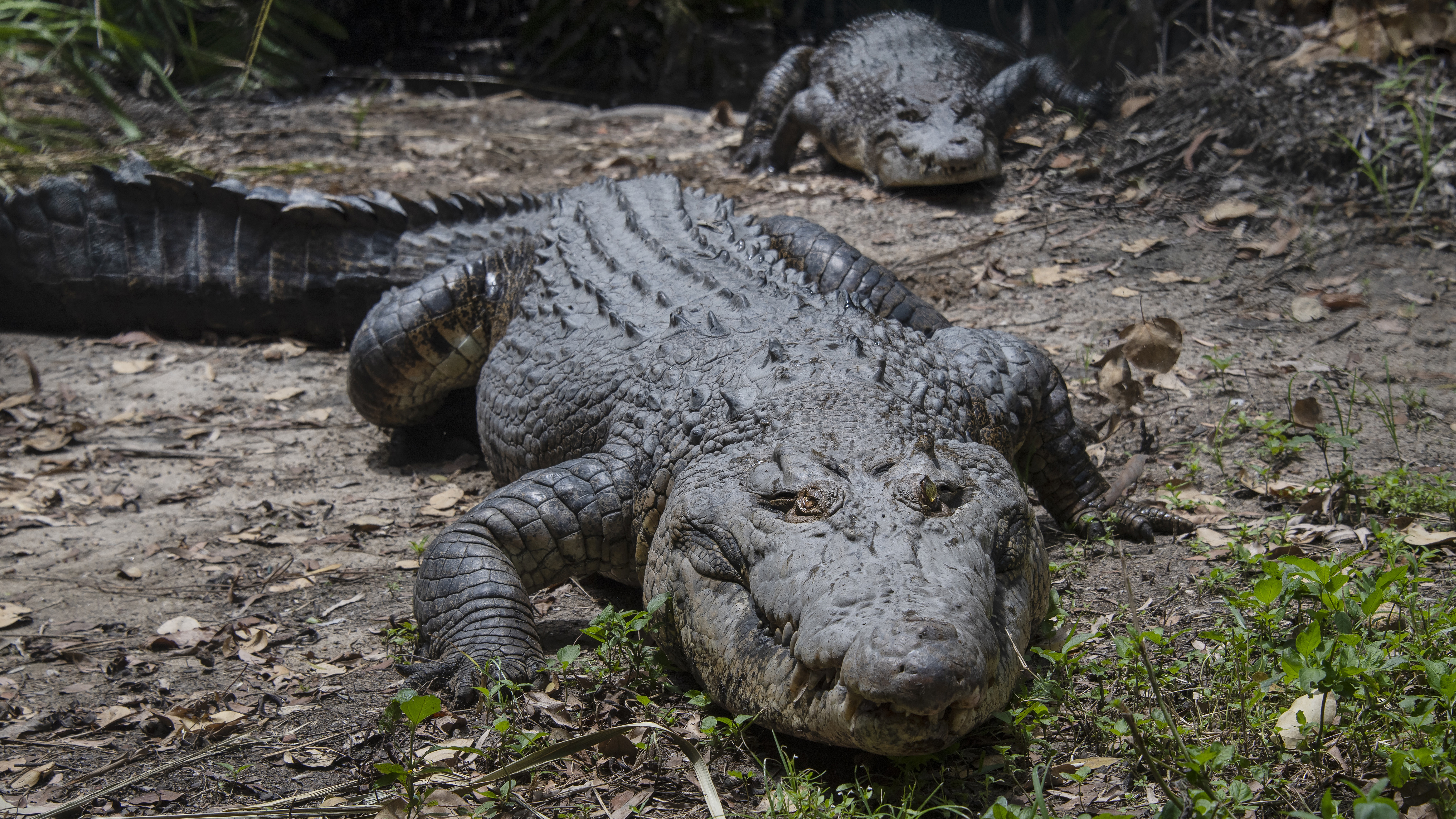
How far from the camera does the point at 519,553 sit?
112 inches

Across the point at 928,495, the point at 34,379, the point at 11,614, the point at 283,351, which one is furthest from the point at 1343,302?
the point at 34,379

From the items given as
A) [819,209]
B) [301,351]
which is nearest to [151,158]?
[301,351]

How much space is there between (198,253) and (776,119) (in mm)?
Answer: 4231

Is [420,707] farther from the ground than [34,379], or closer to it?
farther from the ground

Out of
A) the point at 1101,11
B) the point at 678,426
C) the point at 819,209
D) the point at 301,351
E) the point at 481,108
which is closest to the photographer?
the point at 678,426

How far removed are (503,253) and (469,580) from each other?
6.45 ft

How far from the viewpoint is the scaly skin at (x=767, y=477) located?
1.87 meters

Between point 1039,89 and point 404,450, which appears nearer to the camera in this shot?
point 404,450

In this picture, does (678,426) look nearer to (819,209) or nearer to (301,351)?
(301,351)

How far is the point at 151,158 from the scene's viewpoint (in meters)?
6.97

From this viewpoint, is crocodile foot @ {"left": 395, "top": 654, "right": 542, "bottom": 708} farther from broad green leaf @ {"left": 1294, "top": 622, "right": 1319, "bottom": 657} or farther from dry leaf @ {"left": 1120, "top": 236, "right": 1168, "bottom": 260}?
dry leaf @ {"left": 1120, "top": 236, "right": 1168, "bottom": 260}

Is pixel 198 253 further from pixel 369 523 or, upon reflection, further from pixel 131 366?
pixel 369 523

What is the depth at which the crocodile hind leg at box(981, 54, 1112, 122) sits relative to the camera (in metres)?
7.00

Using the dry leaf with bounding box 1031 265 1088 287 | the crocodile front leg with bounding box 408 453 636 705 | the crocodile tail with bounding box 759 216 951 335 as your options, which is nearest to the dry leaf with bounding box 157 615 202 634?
the crocodile front leg with bounding box 408 453 636 705
